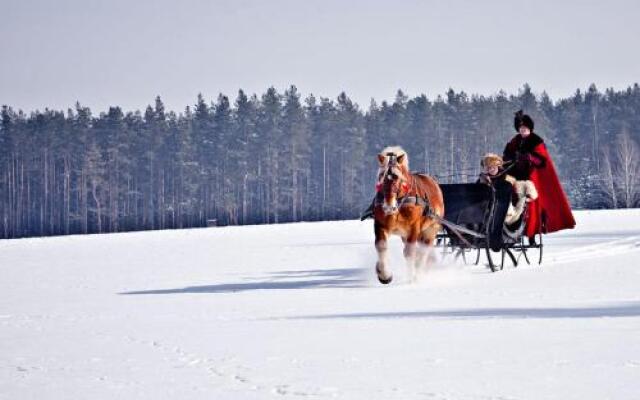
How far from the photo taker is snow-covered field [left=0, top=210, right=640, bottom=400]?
636 centimetres

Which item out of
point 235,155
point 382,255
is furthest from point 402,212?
point 235,155

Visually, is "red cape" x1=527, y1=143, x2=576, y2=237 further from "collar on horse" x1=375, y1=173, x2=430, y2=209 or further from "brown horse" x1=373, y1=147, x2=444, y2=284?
"collar on horse" x1=375, y1=173, x2=430, y2=209

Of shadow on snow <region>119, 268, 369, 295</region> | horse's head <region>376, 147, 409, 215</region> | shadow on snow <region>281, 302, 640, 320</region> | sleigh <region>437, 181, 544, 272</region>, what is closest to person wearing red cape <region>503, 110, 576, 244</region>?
sleigh <region>437, 181, 544, 272</region>

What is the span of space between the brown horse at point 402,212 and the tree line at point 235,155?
271 ft

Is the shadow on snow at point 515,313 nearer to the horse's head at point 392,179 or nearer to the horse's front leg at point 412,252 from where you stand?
the horse's head at point 392,179

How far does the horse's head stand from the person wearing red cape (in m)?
3.12

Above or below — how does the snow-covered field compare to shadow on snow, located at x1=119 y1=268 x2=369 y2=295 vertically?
below

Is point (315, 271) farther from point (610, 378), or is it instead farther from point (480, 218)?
point (610, 378)

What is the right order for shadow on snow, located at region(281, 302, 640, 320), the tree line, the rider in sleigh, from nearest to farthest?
shadow on snow, located at region(281, 302, 640, 320) → the rider in sleigh → the tree line

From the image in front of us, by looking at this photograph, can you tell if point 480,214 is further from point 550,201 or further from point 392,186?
point 392,186

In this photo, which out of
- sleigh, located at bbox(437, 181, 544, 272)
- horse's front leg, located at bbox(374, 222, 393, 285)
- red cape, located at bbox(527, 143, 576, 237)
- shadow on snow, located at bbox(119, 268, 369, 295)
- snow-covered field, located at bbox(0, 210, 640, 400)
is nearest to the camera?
Result: snow-covered field, located at bbox(0, 210, 640, 400)

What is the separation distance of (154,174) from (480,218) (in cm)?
9290

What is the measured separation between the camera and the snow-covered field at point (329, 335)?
20.9ft

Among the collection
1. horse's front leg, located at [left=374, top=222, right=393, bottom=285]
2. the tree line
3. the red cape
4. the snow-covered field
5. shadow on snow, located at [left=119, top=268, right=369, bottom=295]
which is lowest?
the snow-covered field
